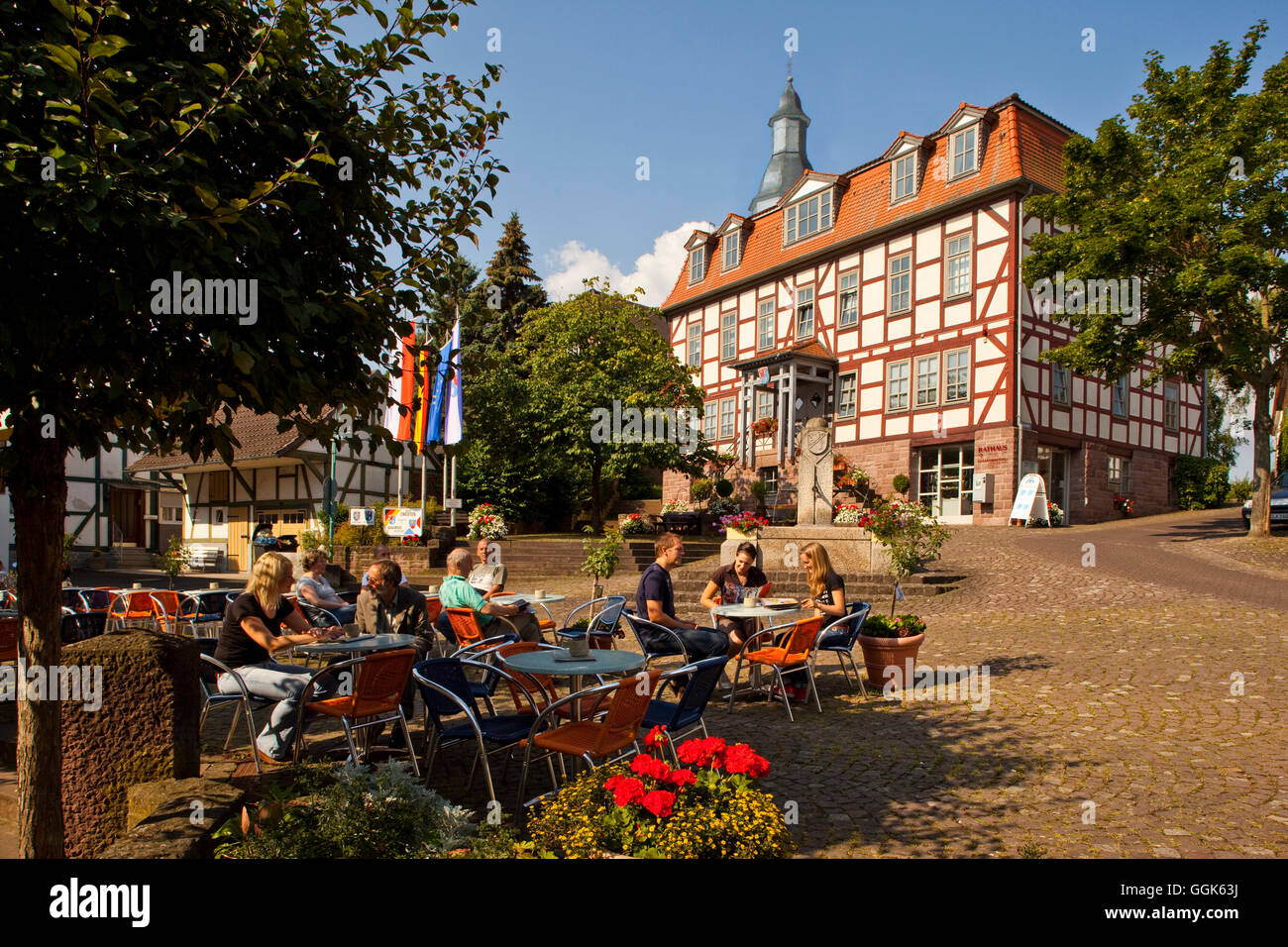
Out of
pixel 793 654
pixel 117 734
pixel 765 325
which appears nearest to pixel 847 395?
pixel 765 325

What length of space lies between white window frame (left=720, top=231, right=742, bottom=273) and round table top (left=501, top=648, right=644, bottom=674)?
30063 mm

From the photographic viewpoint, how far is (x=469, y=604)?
7516 mm

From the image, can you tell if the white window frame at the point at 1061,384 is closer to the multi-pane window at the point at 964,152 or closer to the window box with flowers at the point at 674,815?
the multi-pane window at the point at 964,152

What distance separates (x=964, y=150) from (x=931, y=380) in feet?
23.3

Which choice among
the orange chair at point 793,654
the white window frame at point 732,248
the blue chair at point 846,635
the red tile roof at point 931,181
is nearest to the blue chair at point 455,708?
the orange chair at point 793,654

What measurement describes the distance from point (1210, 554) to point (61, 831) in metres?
19.2

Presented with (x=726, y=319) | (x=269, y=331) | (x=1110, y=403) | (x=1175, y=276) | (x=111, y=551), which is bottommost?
(x=111, y=551)

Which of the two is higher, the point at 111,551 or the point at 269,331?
the point at 269,331

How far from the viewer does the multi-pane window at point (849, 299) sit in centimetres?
2805

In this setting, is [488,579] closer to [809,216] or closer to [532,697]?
[532,697]

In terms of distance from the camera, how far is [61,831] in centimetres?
325
